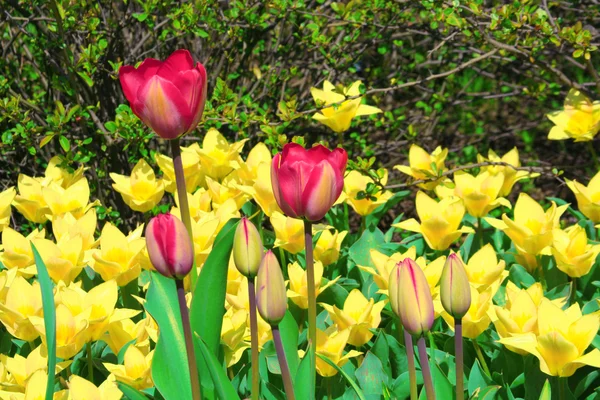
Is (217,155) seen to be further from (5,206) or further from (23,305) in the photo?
(23,305)

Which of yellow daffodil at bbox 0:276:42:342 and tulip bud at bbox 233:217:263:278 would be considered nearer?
tulip bud at bbox 233:217:263:278

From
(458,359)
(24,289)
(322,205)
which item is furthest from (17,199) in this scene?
(458,359)

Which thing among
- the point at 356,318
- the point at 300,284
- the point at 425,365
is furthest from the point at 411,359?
the point at 300,284

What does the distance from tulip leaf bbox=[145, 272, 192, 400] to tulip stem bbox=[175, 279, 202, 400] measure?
99 mm

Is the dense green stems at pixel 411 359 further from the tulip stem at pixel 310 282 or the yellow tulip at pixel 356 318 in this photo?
the yellow tulip at pixel 356 318

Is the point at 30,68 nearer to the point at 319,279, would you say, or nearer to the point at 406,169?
the point at 406,169

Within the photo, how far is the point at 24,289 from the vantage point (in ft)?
4.75

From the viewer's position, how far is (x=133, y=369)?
4.35 ft

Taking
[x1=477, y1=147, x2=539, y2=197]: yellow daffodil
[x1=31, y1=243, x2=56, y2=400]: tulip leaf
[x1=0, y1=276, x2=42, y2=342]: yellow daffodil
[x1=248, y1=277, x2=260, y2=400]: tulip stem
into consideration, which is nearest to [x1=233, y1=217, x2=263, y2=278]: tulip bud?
[x1=248, y1=277, x2=260, y2=400]: tulip stem

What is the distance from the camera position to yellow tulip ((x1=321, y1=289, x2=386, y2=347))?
145cm

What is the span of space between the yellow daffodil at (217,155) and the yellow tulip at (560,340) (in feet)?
3.21

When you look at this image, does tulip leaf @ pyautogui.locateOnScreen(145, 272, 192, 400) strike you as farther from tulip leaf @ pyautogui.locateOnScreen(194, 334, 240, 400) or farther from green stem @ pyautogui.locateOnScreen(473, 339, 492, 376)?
green stem @ pyautogui.locateOnScreen(473, 339, 492, 376)

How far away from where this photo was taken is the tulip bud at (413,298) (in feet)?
3.27

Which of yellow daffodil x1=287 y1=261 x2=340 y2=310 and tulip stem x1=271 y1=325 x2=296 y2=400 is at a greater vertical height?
tulip stem x1=271 y1=325 x2=296 y2=400
